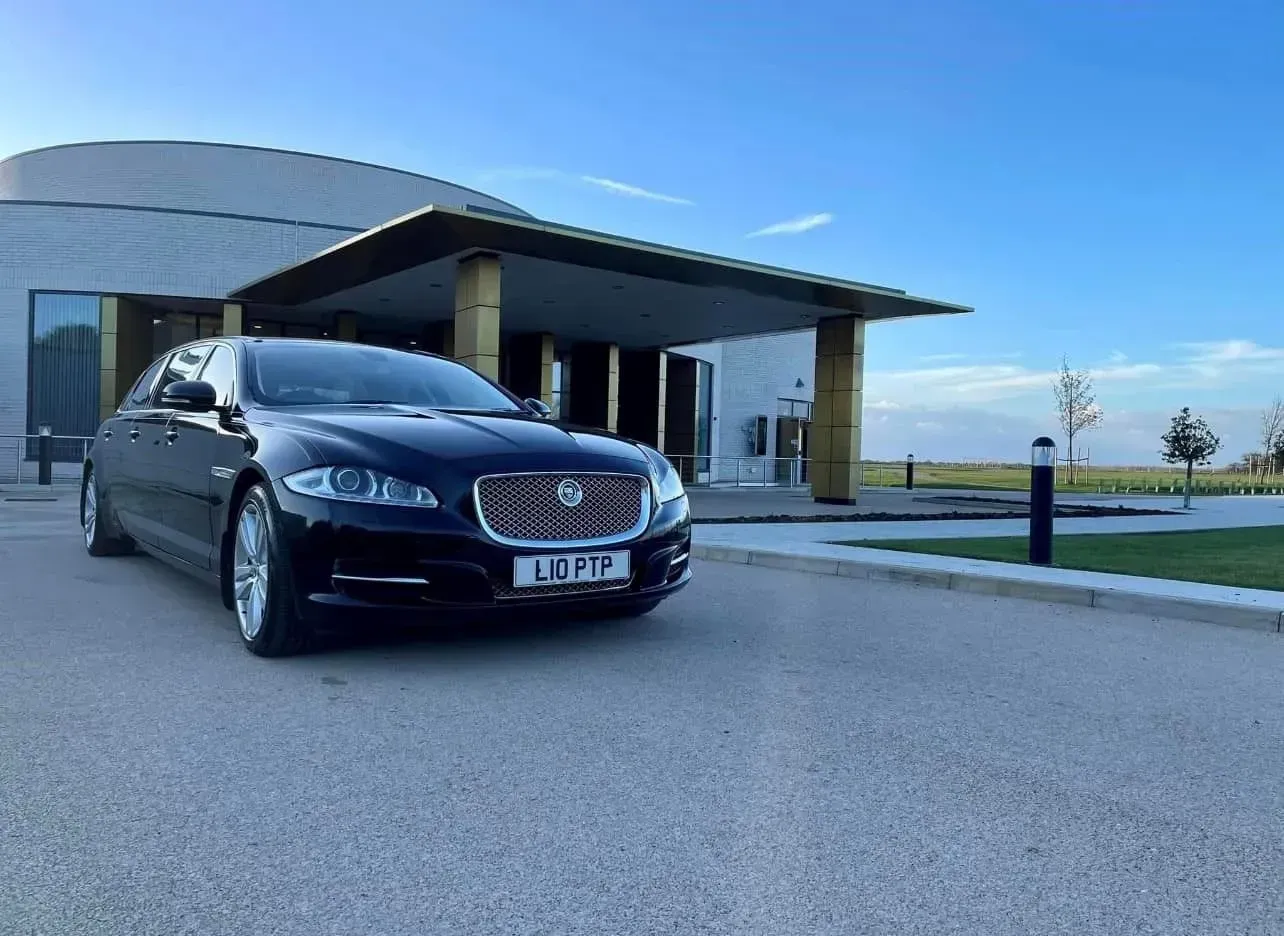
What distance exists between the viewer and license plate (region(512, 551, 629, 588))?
4445 mm

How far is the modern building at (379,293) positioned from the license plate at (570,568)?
1013 centimetres

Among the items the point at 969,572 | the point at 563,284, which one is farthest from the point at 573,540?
the point at 563,284

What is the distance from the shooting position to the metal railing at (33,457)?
2309cm

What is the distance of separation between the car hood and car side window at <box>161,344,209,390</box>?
165 centimetres

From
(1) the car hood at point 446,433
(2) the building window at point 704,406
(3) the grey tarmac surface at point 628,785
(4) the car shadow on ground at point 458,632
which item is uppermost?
(2) the building window at point 704,406

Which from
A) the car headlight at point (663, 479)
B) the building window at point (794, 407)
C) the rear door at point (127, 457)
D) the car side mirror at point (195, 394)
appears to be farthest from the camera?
the building window at point (794, 407)

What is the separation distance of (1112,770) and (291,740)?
2.82 metres

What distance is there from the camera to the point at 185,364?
22.3ft

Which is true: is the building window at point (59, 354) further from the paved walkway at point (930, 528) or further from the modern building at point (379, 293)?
the paved walkway at point (930, 528)

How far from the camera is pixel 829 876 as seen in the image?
2469 millimetres

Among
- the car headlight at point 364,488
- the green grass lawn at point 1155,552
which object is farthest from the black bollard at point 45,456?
the car headlight at point 364,488

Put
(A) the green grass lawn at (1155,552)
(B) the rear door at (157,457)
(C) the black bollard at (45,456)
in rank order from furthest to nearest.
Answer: (C) the black bollard at (45,456) < (A) the green grass lawn at (1155,552) < (B) the rear door at (157,457)

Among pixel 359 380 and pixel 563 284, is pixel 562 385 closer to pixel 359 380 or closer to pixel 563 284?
pixel 563 284

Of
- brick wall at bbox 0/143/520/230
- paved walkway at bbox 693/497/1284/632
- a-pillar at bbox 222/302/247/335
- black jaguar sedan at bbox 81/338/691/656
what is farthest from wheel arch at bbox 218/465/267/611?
brick wall at bbox 0/143/520/230
